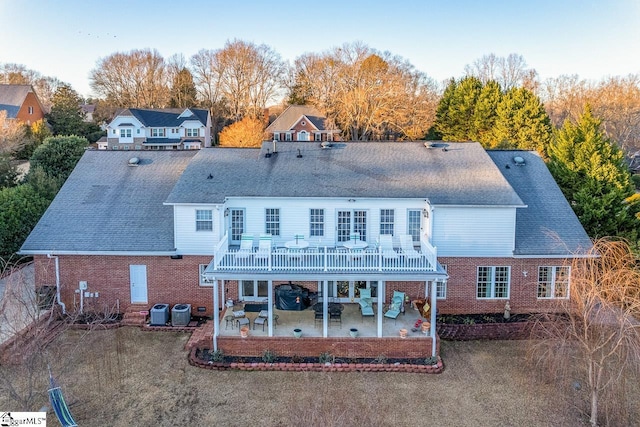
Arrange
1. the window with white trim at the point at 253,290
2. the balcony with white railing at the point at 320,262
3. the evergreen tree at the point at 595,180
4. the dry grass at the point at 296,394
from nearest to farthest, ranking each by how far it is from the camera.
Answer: the dry grass at the point at 296,394 → the balcony with white railing at the point at 320,262 → the window with white trim at the point at 253,290 → the evergreen tree at the point at 595,180

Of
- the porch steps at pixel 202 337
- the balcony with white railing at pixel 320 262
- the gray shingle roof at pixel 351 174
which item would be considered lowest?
the porch steps at pixel 202 337

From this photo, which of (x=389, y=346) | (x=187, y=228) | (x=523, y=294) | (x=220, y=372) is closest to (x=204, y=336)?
(x=220, y=372)

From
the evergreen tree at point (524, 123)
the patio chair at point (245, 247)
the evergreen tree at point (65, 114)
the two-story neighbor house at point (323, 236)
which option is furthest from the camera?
the evergreen tree at point (65, 114)

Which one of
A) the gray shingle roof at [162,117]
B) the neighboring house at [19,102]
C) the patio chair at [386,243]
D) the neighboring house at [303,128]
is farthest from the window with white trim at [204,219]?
the neighboring house at [19,102]

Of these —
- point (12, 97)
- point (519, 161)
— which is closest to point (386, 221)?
point (519, 161)

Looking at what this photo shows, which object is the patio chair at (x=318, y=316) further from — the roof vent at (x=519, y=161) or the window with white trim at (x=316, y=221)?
the roof vent at (x=519, y=161)

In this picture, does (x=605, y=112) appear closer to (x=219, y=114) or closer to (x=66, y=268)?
(x=219, y=114)

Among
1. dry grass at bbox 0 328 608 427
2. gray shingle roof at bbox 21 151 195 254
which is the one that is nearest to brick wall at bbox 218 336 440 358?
dry grass at bbox 0 328 608 427
